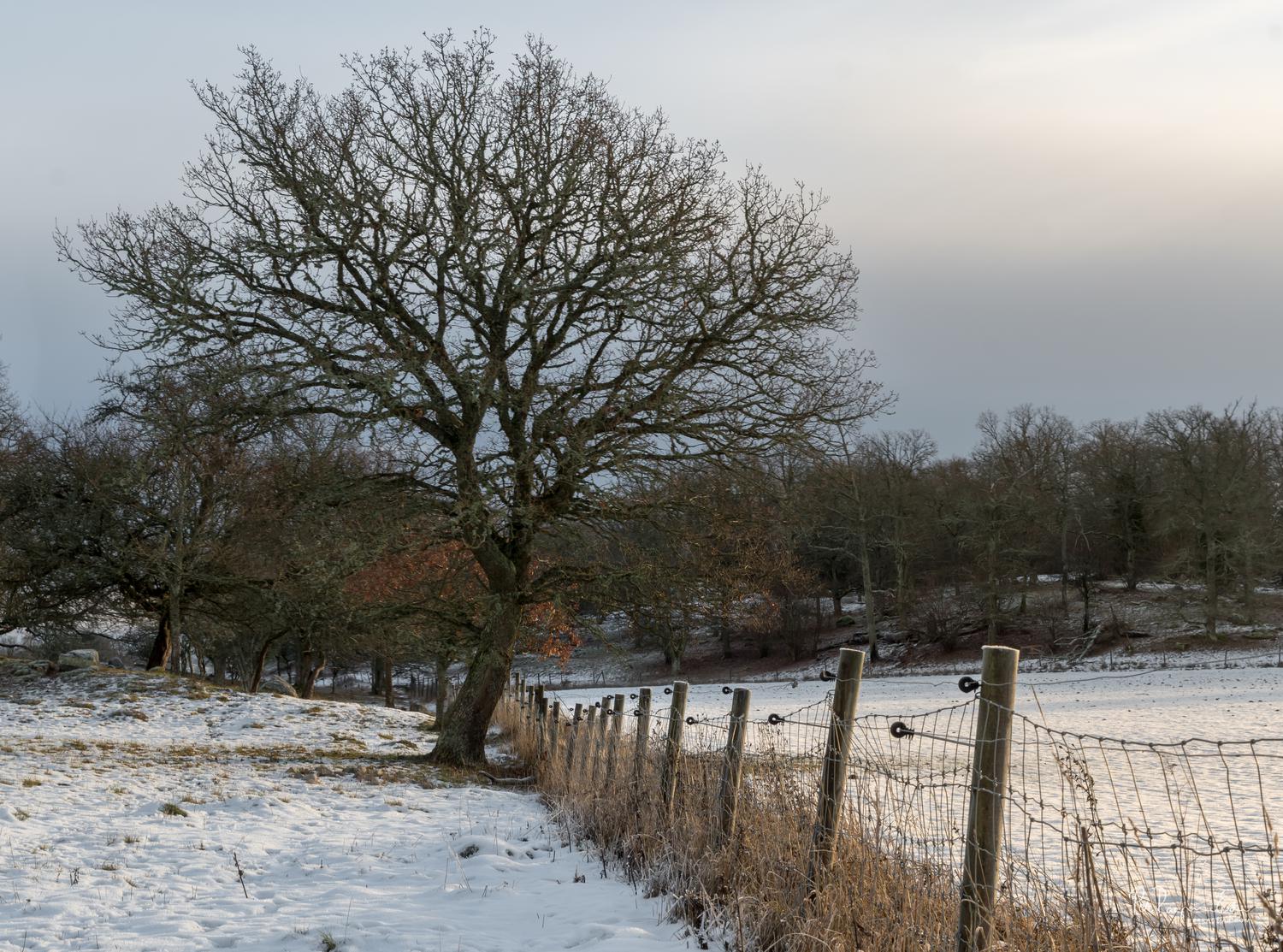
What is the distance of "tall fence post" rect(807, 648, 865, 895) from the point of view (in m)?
4.85

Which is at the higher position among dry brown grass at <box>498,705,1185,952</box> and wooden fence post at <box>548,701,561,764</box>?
dry brown grass at <box>498,705,1185,952</box>

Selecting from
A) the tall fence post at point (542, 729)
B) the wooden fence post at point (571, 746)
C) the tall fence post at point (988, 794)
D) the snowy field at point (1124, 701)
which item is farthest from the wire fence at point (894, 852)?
the snowy field at point (1124, 701)

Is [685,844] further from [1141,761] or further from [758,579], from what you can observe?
[1141,761]

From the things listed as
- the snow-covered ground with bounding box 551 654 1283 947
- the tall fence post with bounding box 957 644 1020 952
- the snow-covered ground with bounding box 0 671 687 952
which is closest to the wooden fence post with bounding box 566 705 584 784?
the snow-covered ground with bounding box 0 671 687 952

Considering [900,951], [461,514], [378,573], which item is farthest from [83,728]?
[900,951]

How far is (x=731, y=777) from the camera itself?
20.5ft

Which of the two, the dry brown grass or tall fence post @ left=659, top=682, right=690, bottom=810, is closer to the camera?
the dry brown grass

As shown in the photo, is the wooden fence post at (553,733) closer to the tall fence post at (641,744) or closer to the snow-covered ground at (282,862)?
the snow-covered ground at (282,862)

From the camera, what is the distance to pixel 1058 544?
5594 cm

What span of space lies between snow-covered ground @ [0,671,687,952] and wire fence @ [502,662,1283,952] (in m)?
0.48

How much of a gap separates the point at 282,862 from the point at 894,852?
A: 4.91 metres

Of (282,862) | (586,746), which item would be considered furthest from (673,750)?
(586,746)

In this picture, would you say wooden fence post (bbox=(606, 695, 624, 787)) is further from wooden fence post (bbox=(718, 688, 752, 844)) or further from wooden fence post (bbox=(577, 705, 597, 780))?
wooden fence post (bbox=(718, 688, 752, 844))

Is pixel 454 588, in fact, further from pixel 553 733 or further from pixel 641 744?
pixel 641 744
